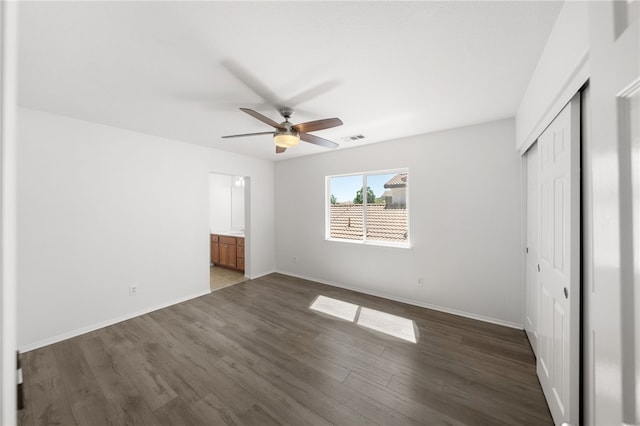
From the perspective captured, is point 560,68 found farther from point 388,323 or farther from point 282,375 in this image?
point 282,375

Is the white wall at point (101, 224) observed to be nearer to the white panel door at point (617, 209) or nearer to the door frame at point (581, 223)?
the white panel door at point (617, 209)

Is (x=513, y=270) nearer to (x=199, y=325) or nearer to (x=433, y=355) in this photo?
A: (x=433, y=355)

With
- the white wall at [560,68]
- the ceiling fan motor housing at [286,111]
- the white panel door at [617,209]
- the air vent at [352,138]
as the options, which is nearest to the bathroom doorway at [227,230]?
the air vent at [352,138]

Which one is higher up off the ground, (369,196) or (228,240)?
(369,196)

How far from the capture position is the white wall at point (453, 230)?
9.22ft

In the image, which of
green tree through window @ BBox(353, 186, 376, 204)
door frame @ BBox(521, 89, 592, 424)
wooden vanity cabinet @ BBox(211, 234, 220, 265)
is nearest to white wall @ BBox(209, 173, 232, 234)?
wooden vanity cabinet @ BBox(211, 234, 220, 265)

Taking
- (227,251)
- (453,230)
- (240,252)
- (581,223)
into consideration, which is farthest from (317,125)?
(227,251)

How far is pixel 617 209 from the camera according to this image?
579 mm

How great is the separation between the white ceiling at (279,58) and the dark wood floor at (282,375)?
8.24 feet

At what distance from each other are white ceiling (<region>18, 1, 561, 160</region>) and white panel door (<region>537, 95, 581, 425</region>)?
26.5 inches

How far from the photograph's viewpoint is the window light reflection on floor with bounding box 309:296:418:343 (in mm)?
2713

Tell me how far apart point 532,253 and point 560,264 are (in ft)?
3.36

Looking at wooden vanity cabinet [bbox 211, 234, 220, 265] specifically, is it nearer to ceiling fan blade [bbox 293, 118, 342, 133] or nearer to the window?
the window

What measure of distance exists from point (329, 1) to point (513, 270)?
3.26 m
